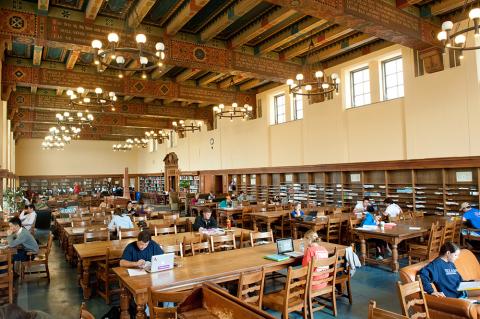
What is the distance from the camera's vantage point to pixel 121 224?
727 centimetres

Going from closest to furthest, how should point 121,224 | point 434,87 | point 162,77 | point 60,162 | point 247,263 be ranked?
point 247,263 → point 121,224 → point 434,87 → point 162,77 → point 60,162

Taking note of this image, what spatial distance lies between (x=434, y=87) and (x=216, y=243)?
7191 millimetres

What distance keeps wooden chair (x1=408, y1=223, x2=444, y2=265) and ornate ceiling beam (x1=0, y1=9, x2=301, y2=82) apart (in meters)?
6.30

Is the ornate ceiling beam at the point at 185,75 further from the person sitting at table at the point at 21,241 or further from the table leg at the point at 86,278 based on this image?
the table leg at the point at 86,278

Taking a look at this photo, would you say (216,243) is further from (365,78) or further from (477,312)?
(365,78)

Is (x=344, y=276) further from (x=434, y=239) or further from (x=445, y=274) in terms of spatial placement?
(x=434, y=239)

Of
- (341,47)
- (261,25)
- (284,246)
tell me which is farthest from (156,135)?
(284,246)

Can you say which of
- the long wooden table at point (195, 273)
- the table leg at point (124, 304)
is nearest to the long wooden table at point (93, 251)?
the long wooden table at point (195, 273)

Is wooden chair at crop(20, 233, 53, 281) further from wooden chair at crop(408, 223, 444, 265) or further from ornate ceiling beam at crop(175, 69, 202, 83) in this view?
ornate ceiling beam at crop(175, 69, 202, 83)

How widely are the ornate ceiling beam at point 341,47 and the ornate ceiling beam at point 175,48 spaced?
639mm

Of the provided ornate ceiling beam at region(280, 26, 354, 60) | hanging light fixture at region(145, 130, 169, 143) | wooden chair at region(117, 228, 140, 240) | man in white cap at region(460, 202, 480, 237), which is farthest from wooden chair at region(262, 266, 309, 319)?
hanging light fixture at region(145, 130, 169, 143)

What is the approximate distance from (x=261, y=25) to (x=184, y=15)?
79.8 inches

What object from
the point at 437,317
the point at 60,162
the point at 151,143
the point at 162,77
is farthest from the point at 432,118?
the point at 60,162

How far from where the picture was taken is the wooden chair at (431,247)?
6.12 meters
